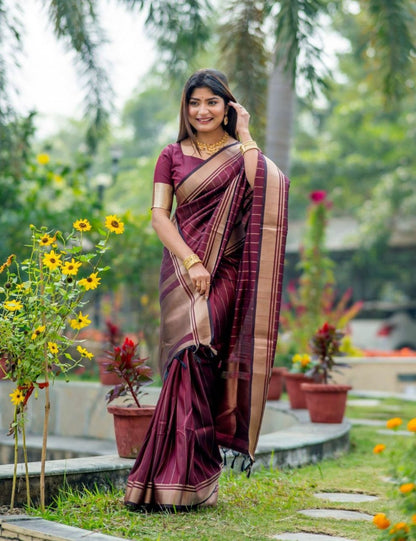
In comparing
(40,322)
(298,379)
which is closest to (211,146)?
(40,322)

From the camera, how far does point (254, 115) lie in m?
7.88

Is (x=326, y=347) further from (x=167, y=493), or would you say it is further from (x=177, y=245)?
(x=167, y=493)

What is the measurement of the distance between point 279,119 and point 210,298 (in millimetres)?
5690

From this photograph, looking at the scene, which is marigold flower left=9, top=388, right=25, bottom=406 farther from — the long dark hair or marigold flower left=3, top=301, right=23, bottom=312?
the long dark hair

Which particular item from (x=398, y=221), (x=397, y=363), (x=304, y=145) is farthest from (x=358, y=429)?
(x=304, y=145)

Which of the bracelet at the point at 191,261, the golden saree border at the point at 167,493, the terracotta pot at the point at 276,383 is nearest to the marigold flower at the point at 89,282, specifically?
the bracelet at the point at 191,261

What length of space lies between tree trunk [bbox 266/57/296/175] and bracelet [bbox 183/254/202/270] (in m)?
5.29

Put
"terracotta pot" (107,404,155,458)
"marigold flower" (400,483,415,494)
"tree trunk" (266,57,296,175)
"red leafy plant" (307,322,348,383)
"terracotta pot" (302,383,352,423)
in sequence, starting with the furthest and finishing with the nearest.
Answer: "tree trunk" (266,57,296,175) < "red leafy plant" (307,322,348,383) < "terracotta pot" (302,383,352,423) < "terracotta pot" (107,404,155,458) < "marigold flower" (400,483,415,494)

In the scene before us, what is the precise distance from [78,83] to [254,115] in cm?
167

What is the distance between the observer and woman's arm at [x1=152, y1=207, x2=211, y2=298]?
12.5ft

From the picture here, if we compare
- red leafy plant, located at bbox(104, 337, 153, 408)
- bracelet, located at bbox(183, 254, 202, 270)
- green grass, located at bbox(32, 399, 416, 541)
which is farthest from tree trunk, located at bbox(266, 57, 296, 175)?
bracelet, located at bbox(183, 254, 202, 270)

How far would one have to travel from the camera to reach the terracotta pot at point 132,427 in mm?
4422

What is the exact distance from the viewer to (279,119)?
9.23 m

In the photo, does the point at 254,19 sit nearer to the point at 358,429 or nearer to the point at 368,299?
the point at 358,429
